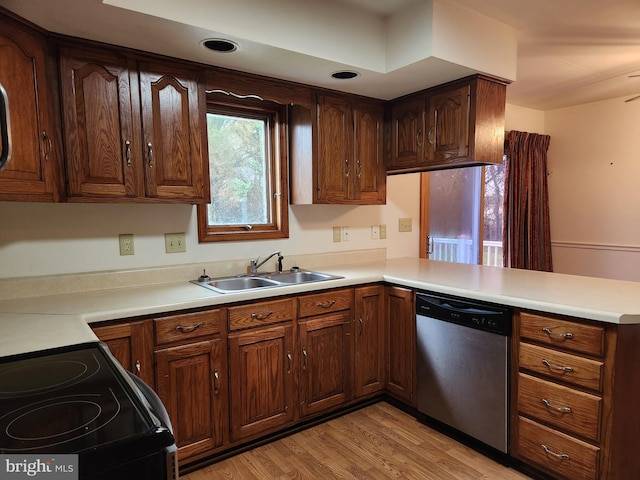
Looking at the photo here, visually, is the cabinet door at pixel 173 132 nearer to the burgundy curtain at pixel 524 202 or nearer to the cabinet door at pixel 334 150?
the cabinet door at pixel 334 150

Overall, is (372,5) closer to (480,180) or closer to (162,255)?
(162,255)

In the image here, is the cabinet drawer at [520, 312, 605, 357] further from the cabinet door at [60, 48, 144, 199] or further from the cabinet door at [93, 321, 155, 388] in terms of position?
the cabinet door at [60, 48, 144, 199]

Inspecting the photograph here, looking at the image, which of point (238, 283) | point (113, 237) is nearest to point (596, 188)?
point (238, 283)

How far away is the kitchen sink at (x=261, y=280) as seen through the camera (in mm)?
2383

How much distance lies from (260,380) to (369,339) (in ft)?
2.63

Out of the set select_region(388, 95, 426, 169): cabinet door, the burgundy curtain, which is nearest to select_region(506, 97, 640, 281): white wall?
the burgundy curtain

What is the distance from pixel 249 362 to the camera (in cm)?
211

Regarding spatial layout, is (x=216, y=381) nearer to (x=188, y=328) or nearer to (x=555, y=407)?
(x=188, y=328)

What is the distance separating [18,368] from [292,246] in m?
1.91

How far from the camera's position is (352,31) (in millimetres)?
2207

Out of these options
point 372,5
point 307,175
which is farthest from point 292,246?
point 372,5

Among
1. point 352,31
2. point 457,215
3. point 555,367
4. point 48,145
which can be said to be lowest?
point 555,367

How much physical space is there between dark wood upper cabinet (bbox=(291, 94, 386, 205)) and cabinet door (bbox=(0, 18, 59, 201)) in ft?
4.71

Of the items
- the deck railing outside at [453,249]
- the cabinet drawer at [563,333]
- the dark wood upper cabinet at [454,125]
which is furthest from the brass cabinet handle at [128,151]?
the deck railing outside at [453,249]
